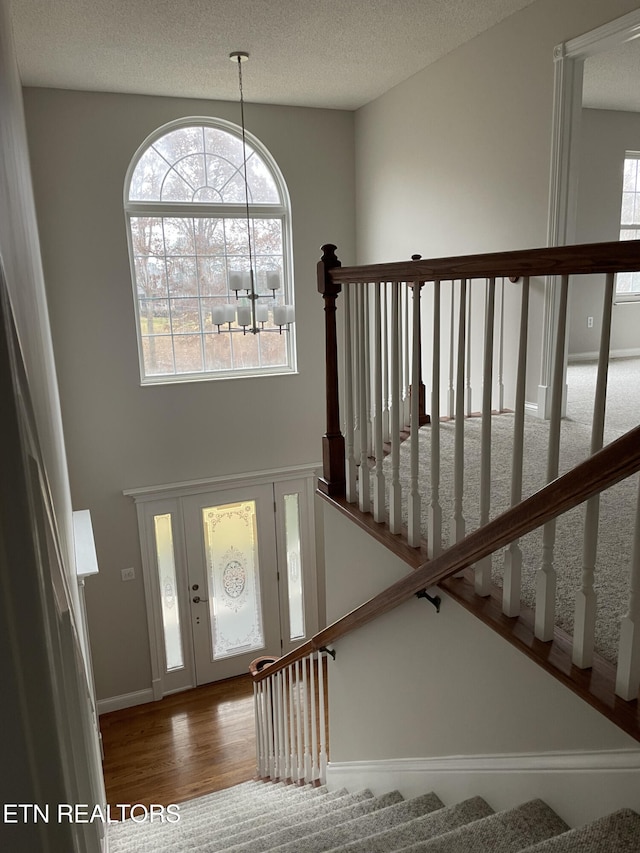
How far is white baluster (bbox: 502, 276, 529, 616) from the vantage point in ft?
5.48

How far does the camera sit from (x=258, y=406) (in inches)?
247

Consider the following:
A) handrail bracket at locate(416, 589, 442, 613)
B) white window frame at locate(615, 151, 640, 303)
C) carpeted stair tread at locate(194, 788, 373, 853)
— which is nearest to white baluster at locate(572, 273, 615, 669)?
handrail bracket at locate(416, 589, 442, 613)

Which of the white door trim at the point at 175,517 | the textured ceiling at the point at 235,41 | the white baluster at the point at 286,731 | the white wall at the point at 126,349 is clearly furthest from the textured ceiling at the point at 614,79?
the white baluster at the point at 286,731

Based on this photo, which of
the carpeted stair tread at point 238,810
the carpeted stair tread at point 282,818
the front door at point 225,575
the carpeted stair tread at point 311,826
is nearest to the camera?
the carpeted stair tread at point 311,826

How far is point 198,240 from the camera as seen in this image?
19.6 feet

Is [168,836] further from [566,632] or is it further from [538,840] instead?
[566,632]


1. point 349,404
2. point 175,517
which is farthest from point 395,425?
point 175,517

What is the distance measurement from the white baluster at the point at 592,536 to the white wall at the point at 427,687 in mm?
170

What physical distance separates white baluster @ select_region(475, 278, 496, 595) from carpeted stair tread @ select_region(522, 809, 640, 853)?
2.12ft

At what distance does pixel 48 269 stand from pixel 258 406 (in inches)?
87.0

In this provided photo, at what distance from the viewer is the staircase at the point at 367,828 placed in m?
1.53

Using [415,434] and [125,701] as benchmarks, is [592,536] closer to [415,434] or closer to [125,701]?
[415,434]

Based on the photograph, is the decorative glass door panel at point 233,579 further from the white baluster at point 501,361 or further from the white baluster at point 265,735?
the white baluster at point 501,361

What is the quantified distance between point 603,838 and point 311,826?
4.90ft
